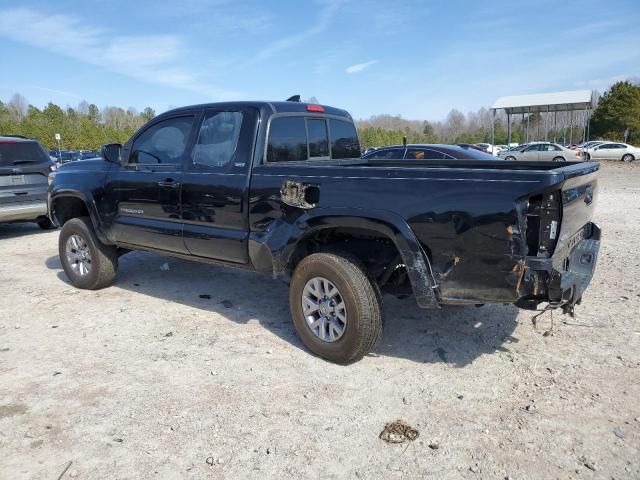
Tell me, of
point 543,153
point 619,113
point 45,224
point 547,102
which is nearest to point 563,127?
point 619,113

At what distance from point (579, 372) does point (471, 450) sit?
1304mm

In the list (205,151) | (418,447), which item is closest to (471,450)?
(418,447)

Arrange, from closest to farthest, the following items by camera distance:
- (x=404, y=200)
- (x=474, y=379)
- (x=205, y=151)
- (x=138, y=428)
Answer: (x=138, y=428) → (x=404, y=200) → (x=474, y=379) → (x=205, y=151)

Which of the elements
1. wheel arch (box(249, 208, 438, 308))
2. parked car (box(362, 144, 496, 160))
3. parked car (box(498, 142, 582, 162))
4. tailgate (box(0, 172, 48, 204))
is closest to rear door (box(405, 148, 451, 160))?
parked car (box(362, 144, 496, 160))

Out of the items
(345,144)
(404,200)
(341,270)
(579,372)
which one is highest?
(345,144)

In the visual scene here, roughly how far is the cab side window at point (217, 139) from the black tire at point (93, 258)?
1898mm

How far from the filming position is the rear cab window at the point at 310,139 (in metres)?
4.26

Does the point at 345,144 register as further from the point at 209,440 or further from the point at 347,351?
the point at 209,440

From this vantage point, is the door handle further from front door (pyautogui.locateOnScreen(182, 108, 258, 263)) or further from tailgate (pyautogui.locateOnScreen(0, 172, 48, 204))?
tailgate (pyautogui.locateOnScreen(0, 172, 48, 204))

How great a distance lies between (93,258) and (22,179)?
4211 mm

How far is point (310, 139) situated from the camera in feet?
15.4

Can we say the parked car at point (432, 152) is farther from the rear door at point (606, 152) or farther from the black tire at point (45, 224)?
the rear door at point (606, 152)

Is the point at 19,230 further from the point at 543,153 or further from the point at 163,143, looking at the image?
the point at 543,153

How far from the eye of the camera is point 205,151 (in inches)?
174
